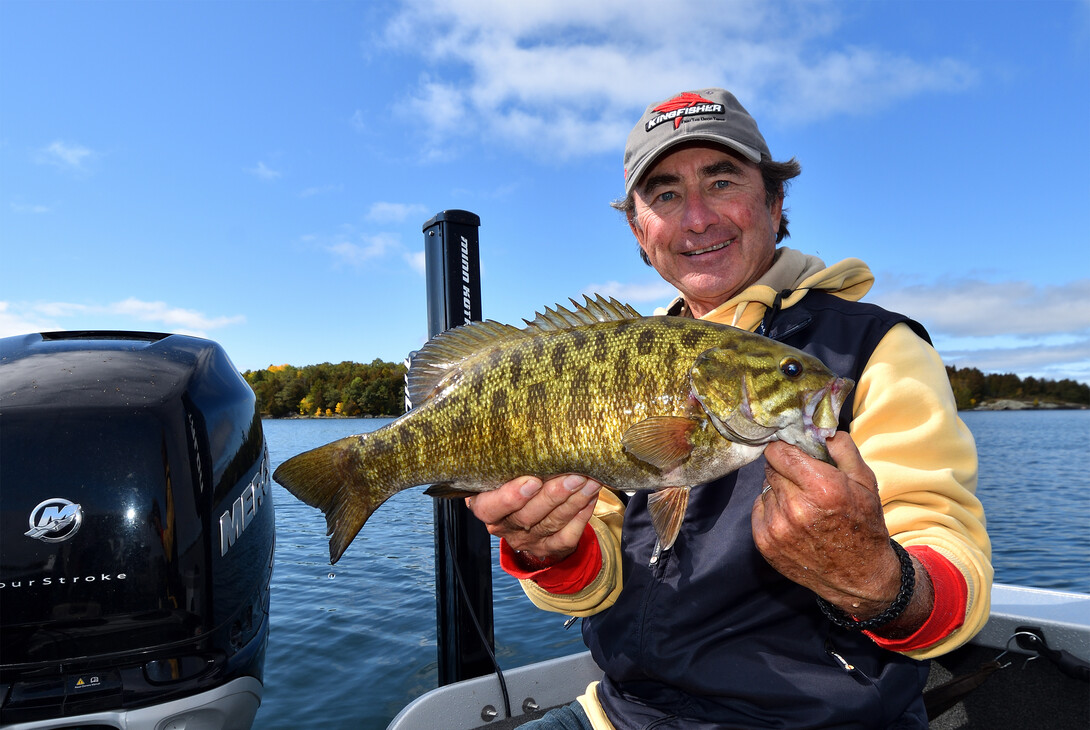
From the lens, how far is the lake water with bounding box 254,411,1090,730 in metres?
6.17

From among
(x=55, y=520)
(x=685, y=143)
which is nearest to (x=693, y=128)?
(x=685, y=143)

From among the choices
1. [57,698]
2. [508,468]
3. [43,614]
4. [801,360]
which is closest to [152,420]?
[43,614]

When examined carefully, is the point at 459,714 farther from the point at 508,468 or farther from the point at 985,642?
the point at 985,642

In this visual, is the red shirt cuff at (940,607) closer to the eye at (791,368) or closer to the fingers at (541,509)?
the eye at (791,368)

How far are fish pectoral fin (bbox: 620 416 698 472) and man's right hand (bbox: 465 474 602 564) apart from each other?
10.9 inches

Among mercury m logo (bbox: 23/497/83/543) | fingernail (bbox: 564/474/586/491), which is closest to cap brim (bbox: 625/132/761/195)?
fingernail (bbox: 564/474/586/491)

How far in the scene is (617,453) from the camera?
88.8 inches

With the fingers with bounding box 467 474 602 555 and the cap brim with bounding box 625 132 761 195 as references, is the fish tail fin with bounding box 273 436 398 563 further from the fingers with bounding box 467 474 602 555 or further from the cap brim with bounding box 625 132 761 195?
the cap brim with bounding box 625 132 761 195

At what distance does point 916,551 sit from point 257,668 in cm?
264

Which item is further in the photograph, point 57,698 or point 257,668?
point 257,668

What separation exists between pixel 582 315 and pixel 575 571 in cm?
104

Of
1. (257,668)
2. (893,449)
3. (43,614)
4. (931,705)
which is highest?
(893,449)

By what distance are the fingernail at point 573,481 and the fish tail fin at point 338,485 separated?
2.20 ft

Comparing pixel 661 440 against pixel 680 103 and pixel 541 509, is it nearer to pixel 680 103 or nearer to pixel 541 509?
pixel 541 509
